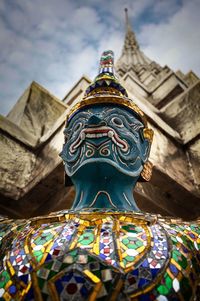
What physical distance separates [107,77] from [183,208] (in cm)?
159

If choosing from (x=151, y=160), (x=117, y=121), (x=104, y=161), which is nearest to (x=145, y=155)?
(x=117, y=121)

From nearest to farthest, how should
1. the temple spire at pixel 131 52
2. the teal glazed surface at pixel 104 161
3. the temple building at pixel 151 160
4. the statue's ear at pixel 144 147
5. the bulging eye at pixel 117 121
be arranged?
the teal glazed surface at pixel 104 161 → the bulging eye at pixel 117 121 → the statue's ear at pixel 144 147 → the temple building at pixel 151 160 → the temple spire at pixel 131 52

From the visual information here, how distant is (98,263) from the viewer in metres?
0.97

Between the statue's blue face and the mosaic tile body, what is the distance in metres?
0.43

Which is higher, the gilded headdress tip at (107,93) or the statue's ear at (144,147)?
the gilded headdress tip at (107,93)

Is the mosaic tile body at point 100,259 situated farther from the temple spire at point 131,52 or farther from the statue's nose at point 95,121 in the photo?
the temple spire at point 131,52

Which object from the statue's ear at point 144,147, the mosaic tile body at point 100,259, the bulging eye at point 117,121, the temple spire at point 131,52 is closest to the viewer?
the mosaic tile body at point 100,259

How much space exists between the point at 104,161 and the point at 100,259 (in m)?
0.72

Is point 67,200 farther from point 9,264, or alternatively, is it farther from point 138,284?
point 138,284

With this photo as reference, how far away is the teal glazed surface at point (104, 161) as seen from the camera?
5.40ft

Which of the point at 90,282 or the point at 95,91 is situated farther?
the point at 95,91

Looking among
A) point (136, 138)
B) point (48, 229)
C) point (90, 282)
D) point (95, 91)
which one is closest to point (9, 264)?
point (48, 229)

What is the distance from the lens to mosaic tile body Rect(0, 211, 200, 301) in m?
0.93

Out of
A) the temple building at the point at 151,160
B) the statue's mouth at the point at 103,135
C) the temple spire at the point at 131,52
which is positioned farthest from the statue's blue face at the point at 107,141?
the temple spire at the point at 131,52
